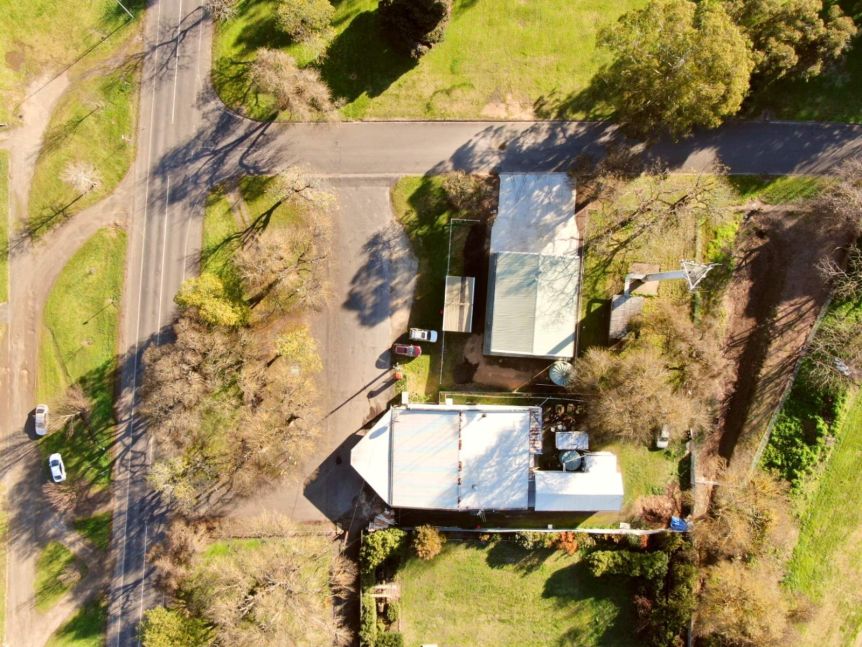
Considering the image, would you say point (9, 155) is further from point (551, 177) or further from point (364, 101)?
point (551, 177)

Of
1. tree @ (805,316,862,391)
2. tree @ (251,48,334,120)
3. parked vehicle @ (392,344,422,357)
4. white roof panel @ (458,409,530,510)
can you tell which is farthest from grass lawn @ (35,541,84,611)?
tree @ (805,316,862,391)

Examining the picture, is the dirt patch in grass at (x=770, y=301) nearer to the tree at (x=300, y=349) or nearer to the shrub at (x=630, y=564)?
the shrub at (x=630, y=564)

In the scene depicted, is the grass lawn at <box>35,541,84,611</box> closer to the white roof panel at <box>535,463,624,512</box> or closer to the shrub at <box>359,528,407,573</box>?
the shrub at <box>359,528,407,573</box>

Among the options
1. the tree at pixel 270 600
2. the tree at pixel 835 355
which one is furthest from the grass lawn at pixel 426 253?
the tree at pixel 835 355

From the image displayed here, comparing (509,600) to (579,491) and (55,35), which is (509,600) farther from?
(55,35)

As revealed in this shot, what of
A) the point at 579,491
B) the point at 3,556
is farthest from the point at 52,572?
the point at 579,491
